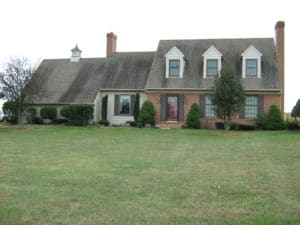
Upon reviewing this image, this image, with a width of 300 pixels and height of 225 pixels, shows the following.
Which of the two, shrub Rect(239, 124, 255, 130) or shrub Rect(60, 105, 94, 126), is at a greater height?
shrub Rect(60, 105, 94, 126)

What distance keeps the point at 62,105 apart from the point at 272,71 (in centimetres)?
1479

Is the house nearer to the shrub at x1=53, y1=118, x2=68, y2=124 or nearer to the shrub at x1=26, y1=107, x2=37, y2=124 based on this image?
the shrub at x1=26, y1=107, x2=37, y2=124

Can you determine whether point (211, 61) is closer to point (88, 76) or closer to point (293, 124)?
point (293, 124)

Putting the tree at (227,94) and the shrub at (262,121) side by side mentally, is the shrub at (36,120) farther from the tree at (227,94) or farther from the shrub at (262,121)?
the shrub at (262,121)

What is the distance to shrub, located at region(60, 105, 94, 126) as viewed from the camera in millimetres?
30719

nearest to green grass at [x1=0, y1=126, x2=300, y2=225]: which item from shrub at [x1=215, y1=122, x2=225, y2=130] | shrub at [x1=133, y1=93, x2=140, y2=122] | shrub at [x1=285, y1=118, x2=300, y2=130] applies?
shrub at [x1=285, y1=118, x2=300, y2=130]

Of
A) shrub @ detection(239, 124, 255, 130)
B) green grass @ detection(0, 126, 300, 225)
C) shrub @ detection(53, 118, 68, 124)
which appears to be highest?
shrub @ detection(53, 118, 68, 124)

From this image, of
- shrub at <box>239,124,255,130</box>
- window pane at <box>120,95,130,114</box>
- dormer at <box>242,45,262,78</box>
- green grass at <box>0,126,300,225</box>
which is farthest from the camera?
window pane at <box>120,95,130,114</box>

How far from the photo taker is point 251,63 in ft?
102

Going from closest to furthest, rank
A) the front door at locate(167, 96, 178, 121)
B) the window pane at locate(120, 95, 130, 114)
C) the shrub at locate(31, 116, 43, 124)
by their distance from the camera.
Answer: the front door at locate(167, 96, 178, 121), the window pane at locate(120, 95, 130, 114), the shrub at locate(31, 116, 43, 124)

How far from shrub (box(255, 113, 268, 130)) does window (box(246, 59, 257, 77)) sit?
289 cm

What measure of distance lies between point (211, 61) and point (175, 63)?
2.46m

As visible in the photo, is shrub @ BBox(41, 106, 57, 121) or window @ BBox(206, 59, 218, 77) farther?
shrub @ BBox(41, 106, 57, 121)

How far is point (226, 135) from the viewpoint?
24594 millimetres
